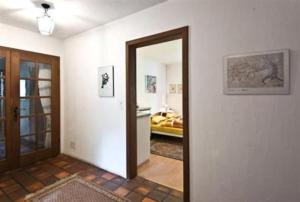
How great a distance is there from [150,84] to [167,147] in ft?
7.28

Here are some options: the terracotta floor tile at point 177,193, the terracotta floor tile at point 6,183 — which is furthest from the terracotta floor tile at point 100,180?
the terracotta floor tile at point 6,183

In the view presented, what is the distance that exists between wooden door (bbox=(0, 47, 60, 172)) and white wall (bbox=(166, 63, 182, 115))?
149 inches

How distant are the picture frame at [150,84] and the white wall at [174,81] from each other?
785 millimetres

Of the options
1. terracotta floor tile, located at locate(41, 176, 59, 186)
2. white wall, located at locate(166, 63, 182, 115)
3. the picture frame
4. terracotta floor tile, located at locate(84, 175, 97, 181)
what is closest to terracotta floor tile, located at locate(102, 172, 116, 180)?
terracotta floor tile, located at locate(84, 175, 97, 181)

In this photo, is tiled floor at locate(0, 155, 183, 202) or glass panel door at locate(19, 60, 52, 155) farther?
glass panel door at locate(19, 60, 52, 155)

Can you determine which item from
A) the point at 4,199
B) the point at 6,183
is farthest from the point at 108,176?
the point at 6,183

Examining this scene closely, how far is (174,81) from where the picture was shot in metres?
6.02

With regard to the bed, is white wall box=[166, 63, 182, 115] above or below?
above

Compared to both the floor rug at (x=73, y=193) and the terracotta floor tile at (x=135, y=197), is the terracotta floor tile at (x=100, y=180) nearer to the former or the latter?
the floor rug at (x=73, y=193)

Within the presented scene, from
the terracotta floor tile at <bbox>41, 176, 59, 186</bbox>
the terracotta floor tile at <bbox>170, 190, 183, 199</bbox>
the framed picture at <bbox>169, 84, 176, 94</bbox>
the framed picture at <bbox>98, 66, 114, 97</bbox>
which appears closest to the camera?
the terracotta floor tile at <bbox>170, 190, 183, 199</bbox>

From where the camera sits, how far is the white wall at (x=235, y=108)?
1.34m

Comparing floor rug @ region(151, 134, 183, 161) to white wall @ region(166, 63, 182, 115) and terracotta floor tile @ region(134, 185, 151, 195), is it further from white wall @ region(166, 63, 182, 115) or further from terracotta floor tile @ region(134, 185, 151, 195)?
white wall @ region(166, 63, 182, 115)

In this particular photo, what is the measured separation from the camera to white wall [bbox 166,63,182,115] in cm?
588

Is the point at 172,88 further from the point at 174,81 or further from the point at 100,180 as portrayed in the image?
the point at 100,180
